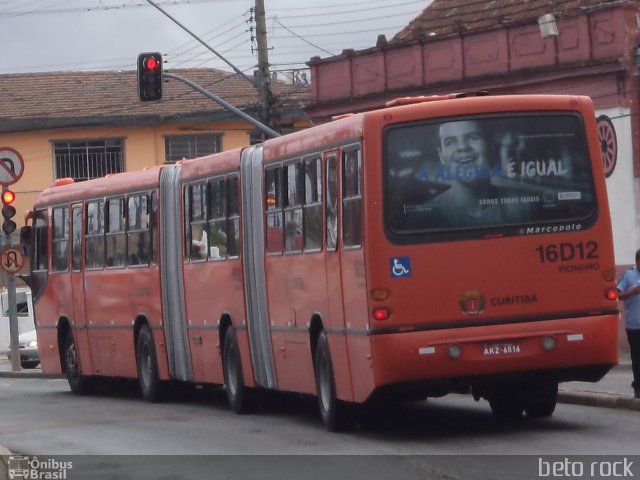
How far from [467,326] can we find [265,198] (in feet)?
13.5

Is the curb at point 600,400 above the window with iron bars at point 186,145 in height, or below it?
below

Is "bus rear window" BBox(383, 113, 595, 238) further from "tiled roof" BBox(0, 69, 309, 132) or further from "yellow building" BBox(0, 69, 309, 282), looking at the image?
"yellow building" BBox(0, 69, 309, 282)

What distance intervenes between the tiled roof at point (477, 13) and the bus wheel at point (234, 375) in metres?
11.0

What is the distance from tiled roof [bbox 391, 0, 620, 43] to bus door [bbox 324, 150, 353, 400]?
12849mm

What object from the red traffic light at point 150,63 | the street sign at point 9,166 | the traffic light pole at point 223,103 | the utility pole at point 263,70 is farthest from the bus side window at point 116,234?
the utility pole at point 263,70

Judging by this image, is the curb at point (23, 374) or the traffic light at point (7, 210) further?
the curb at point (23, 374)

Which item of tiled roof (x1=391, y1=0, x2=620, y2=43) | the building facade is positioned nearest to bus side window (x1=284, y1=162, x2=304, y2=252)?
the building facade

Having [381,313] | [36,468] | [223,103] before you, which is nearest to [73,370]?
[223,103]

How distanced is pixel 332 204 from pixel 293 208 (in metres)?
1.35

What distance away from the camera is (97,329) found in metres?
24.1

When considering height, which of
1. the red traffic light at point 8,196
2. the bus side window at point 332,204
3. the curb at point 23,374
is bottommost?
the curb at point 23,374

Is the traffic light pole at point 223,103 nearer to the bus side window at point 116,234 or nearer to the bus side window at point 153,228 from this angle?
the bus side window at point 116,234

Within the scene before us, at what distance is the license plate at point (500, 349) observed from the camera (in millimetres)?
14070

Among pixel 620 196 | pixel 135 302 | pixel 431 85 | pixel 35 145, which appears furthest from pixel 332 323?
pixel 35 145
